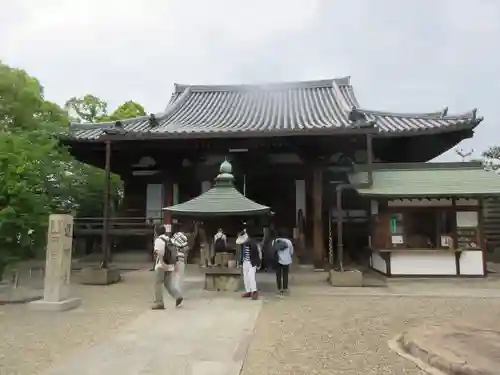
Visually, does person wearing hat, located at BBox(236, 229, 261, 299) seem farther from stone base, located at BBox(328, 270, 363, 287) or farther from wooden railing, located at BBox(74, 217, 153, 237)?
wooden railing, located at BBox(74, 217, 153, 237)

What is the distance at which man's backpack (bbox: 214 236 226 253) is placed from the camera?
10930 millimetres

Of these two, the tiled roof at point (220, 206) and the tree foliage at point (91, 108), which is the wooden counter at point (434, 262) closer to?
the tiled roof at point (220, 206)

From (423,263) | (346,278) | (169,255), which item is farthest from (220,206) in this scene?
(423,263)

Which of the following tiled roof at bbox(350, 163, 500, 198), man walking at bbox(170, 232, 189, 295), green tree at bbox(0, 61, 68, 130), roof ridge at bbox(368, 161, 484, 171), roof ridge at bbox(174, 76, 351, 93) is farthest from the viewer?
roof ridge at bbox(174, 76, 351, 93)

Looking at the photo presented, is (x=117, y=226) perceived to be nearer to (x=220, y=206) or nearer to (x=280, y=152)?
(x=280, y=152)

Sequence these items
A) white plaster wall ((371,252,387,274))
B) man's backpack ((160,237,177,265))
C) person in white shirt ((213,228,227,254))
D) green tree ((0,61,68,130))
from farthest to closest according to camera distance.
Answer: green tree ((0,61,68,130)), white plaster wall ((371,252,387,274)), person in white shirt ((213,228,227,254)), man's backpack ((160,237,177,265))

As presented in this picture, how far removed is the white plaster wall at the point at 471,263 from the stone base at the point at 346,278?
324 cm

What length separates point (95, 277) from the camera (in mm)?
11812

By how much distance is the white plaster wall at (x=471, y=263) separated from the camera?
12.2 m

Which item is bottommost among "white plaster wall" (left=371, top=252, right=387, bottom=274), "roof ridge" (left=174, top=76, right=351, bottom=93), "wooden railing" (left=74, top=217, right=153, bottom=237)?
"white plaster wall" (left=371, top=252, right=387, bottom=274)

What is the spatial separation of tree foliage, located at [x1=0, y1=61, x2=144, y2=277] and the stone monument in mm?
1319

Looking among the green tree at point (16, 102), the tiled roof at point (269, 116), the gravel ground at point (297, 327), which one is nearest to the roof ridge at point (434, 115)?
the tiled roof at point (269, 116)

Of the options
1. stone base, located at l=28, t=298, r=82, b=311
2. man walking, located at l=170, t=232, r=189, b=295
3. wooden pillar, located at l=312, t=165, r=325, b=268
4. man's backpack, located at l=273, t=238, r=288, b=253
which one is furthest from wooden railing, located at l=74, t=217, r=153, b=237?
man's backpack, located at l=273, t=238, r=288, b=253

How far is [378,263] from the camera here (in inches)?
532
